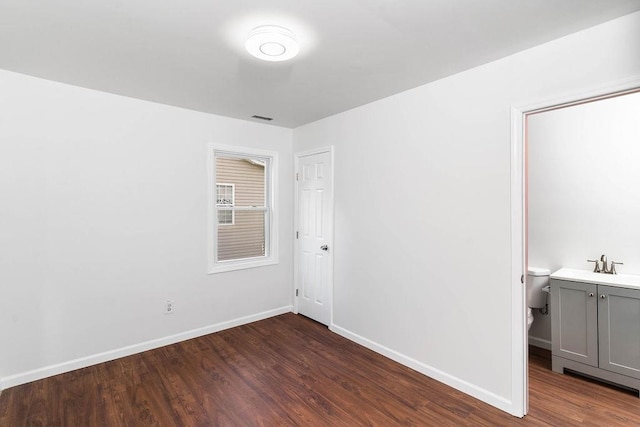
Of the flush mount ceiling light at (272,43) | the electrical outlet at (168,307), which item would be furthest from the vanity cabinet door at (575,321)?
the electrical outlet at (168,307)

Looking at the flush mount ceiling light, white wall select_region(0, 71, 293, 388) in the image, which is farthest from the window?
the flush mount ceiling light

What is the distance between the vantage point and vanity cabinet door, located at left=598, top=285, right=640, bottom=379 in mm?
2410

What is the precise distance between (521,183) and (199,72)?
8.35 feet

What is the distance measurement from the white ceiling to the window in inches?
48.4

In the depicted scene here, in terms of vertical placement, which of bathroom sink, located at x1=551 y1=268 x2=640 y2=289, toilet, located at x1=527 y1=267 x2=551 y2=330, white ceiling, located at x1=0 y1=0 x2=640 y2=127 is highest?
white ceiling, located at x1=0 y1=0 x2=640 y2=127

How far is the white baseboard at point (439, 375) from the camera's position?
89.0 inches

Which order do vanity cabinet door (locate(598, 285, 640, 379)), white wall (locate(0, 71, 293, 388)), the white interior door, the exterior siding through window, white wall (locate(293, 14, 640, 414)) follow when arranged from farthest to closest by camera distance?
the exterior siding through window < the white interior door < white wall (locate(0, 71, 293, 388)) < vanity cabinet door (locate(598, 285, 640, 379)) < white wall (locate(293, 14, 640, 414))

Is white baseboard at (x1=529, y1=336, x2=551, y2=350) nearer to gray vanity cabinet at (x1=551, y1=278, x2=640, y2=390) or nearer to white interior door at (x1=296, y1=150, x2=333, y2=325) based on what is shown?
gray vanity cabinet at (x1=551, y1=278, x2=640, y2=390)

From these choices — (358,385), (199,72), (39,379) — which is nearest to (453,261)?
(358,385)

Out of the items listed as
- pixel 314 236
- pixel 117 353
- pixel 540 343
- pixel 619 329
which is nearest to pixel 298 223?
pixel 314 236

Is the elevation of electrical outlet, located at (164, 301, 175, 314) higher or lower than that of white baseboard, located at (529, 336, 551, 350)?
higher

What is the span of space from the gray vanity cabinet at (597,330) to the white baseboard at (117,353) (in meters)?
3.11

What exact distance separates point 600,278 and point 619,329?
402 millimetres

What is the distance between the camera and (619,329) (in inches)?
97.9
